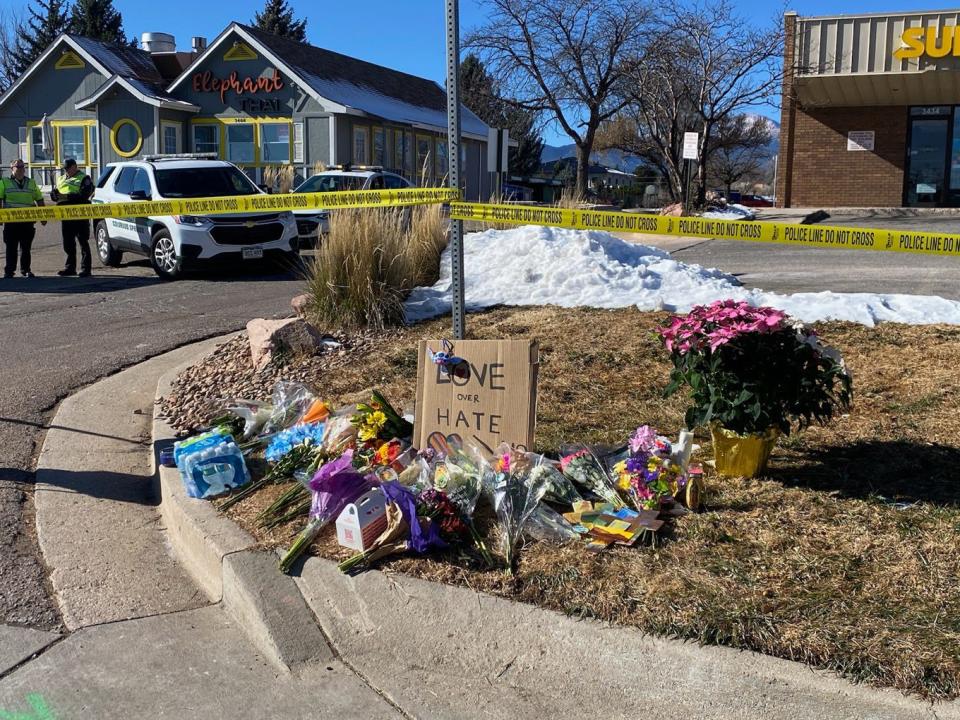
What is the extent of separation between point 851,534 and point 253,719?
7.98 feet

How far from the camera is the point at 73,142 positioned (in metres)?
35.5

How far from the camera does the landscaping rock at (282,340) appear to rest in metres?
7.36

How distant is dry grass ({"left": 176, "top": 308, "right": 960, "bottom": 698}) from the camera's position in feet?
10.7

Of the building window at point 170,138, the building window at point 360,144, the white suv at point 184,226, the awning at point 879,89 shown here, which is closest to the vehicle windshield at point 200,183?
the white suv at point 184,226

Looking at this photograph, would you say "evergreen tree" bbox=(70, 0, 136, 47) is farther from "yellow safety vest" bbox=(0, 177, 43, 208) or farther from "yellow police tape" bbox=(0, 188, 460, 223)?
"yellow police tape" bbox=(0, 188, 460, 223)

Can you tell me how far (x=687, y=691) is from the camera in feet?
10.5

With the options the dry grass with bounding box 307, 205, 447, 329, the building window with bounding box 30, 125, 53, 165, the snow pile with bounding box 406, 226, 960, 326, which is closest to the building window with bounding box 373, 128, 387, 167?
the building window with bounding box 30, 125, 53, 165

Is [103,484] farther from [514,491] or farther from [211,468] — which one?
[514,491]

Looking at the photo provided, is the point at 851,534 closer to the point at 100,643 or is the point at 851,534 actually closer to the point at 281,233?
the point at 100,643

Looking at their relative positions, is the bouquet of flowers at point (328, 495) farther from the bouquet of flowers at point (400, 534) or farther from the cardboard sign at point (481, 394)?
the cardboard sign at point (481, 394)

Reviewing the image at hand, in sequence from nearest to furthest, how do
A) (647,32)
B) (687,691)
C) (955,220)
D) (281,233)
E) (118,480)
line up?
(687,691), (118,480), (281,233), (955,220), (647,32)

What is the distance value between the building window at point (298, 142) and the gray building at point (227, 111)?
33 mm

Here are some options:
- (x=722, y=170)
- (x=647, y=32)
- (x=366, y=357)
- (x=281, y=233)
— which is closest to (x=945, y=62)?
(x=647, y=32)

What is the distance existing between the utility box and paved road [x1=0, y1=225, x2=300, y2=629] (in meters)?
1.22
